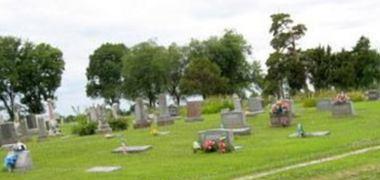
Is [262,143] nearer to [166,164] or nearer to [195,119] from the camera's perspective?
[166,164]

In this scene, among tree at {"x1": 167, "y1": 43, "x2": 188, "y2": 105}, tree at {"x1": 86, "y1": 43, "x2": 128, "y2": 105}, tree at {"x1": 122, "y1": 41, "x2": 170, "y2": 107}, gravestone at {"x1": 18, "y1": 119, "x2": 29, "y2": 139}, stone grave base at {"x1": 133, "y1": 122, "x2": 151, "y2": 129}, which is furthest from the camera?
tree at {"x1": 86, "y1": 43, "x2": 128, "y2": 105}

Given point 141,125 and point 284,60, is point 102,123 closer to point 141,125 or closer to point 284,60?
point 141,125

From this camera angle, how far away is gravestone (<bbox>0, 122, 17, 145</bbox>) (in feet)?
108

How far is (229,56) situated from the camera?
91125 mm

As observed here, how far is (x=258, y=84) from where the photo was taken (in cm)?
9088

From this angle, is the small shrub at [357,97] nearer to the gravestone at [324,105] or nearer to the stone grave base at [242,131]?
the gravestone at [324,105]

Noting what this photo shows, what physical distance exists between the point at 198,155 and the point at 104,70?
7677 cm

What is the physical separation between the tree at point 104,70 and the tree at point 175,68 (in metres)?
7.94

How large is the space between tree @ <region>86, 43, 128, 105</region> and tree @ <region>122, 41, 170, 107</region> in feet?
22.5

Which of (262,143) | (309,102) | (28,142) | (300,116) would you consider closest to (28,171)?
(262,143)

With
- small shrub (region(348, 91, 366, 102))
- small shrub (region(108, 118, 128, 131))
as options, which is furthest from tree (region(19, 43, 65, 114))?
small shrub (region(108, 118, 128, 131))

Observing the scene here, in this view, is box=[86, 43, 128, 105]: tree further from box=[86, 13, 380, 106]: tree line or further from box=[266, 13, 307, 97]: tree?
box=[266, 13, 307, 97]: tree

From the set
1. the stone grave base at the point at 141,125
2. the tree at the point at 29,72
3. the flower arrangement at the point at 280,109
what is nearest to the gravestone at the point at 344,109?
the flower arrangement at the point at 280,109

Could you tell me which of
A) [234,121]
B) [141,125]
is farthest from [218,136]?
[141,125]
